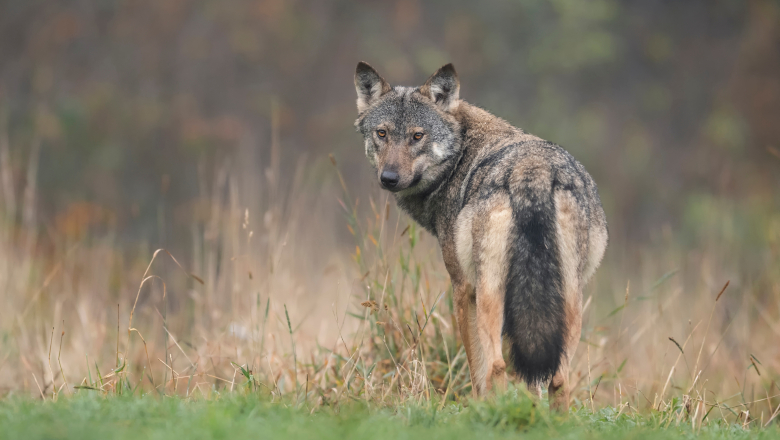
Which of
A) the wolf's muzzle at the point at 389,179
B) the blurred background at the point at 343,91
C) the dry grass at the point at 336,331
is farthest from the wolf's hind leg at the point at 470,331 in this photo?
the blurred background at the point at 343,91

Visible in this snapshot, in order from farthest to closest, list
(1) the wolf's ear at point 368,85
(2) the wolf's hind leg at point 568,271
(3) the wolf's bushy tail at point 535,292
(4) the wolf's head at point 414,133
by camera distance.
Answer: (1) the wolf's ear at point 368,85 → (4) the wolf's head at point 414,133 → (2) the wolf's hind leg at point 568,271 → (3) the wolf's bushy tail at point 535,292

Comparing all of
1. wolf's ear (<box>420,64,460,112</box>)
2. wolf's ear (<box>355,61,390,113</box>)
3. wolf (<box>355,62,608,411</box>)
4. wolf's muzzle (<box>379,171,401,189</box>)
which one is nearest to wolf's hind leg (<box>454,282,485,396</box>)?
wolf (<box>355,62,608,411</box>)

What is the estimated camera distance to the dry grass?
13.8 feet

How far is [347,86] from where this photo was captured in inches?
650

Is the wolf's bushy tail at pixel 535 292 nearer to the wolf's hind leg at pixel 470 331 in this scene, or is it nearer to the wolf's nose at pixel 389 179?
the wolf's hind leg at pixel 470 331

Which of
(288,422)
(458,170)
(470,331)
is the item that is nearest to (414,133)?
(458,170)

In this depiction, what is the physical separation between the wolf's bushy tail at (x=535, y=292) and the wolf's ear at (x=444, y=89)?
168cm

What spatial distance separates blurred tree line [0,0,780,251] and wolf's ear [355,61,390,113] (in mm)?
8180

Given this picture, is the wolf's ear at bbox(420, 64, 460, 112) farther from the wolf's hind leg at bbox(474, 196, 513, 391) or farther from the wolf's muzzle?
Answer: the wolf's hind leg at bbox(474, 196, 513, 391)

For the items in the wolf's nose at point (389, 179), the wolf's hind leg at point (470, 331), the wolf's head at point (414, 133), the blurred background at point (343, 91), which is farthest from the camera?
the blurred background at point (343, 91)

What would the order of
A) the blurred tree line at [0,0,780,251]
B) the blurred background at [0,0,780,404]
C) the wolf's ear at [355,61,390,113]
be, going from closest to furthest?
1. the wolf's ear at [355,61,390,113]
2. the blurred background at [0,0,780,404]
3. the blurred tree line at [0,0,780,251]

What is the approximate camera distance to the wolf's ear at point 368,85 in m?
5.24

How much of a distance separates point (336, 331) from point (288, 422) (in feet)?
11.8

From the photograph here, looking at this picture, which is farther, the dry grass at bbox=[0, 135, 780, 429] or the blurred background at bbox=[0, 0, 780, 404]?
the blurred background at bbox=[0, 0, 780, 404]
